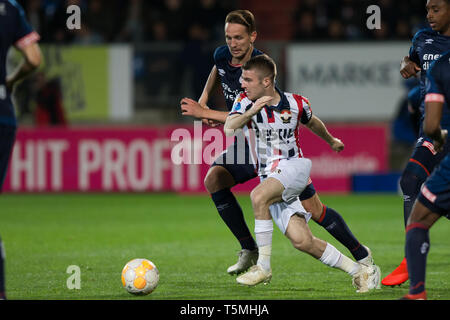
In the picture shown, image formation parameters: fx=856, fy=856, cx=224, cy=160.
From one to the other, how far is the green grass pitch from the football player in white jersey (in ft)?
0.75

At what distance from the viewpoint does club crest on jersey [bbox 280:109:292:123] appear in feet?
21.1

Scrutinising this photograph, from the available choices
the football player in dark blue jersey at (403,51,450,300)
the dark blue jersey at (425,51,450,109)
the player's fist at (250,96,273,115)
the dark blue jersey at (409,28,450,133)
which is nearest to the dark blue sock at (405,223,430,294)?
the football player in dark blue jersey at (403,51,450,300)

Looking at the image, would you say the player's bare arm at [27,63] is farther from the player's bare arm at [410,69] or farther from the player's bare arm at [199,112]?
the player's bare arm at [410,69]

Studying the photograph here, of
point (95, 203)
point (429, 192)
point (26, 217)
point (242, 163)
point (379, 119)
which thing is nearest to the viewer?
point (429, 192)

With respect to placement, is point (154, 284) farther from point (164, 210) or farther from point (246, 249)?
point (164, 210)

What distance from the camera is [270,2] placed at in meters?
19.2

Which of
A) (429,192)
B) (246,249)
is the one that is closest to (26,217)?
(246,249)

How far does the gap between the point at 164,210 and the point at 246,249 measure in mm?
6217

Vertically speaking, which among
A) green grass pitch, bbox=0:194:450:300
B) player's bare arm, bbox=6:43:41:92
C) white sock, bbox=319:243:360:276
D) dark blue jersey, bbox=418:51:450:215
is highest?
player's bare arm, bbox=6:43:41:92

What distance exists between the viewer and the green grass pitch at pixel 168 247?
655 cm

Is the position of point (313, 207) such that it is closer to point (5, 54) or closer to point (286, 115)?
point (286, 115)

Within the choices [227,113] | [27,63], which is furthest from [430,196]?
[27,63]

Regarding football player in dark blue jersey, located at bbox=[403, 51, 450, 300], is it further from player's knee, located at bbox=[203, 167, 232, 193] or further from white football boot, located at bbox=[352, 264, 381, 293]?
player's knee, located at bbox=[203, 167, 232, 193]

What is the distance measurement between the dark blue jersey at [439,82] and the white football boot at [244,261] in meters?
2.63
